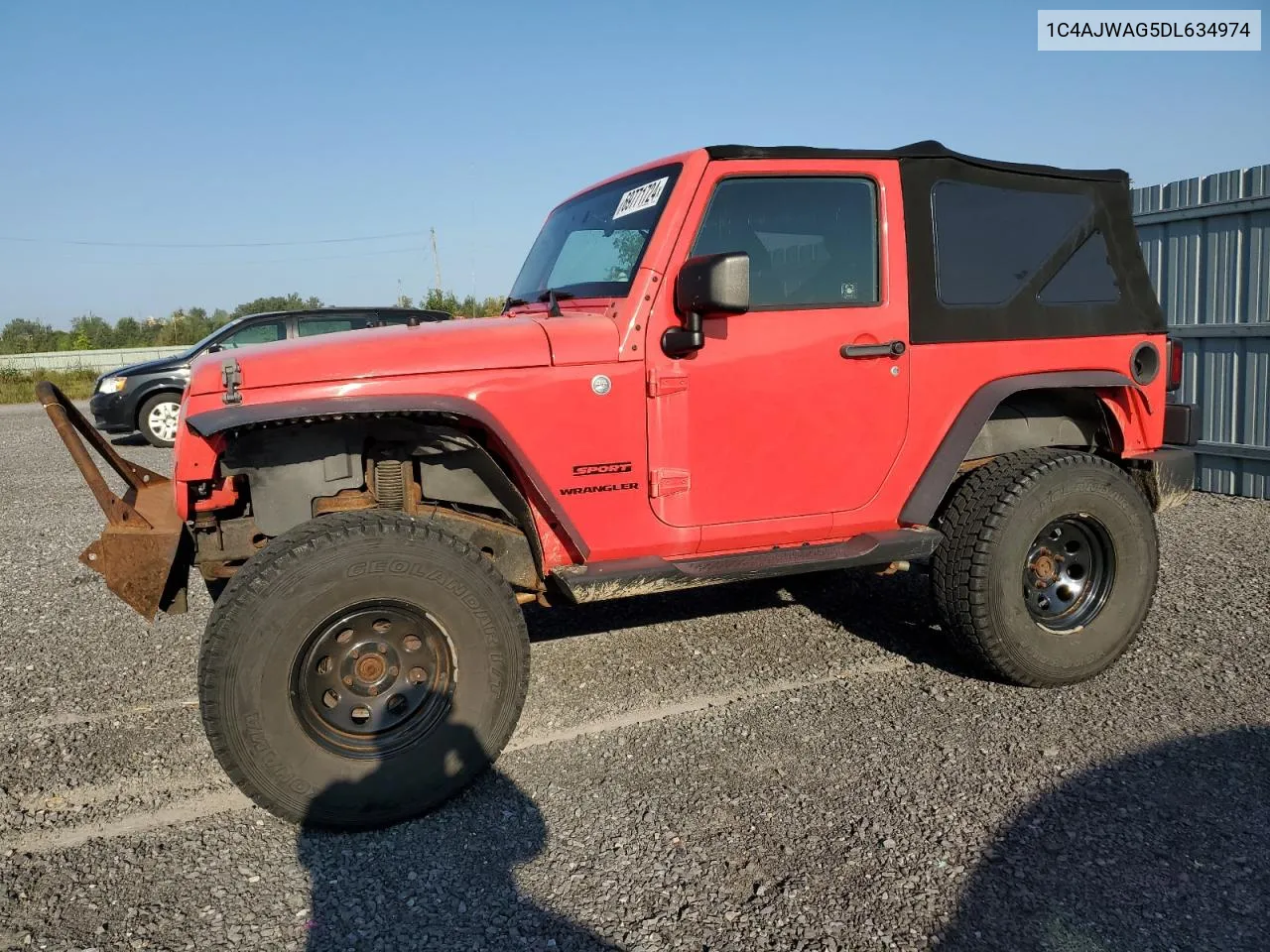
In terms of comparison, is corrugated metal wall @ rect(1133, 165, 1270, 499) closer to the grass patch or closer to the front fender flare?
the front fender flare

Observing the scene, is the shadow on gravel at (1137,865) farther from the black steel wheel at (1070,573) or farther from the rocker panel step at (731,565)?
the rocker panel step at (731,565)

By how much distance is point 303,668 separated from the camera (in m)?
2.82

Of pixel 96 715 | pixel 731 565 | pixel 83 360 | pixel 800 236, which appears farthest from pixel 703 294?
pixel 83 360

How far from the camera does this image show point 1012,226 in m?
3.78

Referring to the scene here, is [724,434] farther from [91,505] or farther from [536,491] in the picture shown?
[91,505]

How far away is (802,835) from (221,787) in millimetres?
1998

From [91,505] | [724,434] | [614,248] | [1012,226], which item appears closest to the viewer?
[724,434]

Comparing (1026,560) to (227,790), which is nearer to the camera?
(227,790)

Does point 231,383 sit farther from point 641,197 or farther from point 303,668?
point 641,197

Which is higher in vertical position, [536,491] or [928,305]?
[928,305]

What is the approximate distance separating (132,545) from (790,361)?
2356 mm

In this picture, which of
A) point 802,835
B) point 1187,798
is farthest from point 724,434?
point 1187,798

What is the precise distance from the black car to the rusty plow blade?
780 cm

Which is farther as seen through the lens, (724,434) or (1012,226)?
(1012,226)
